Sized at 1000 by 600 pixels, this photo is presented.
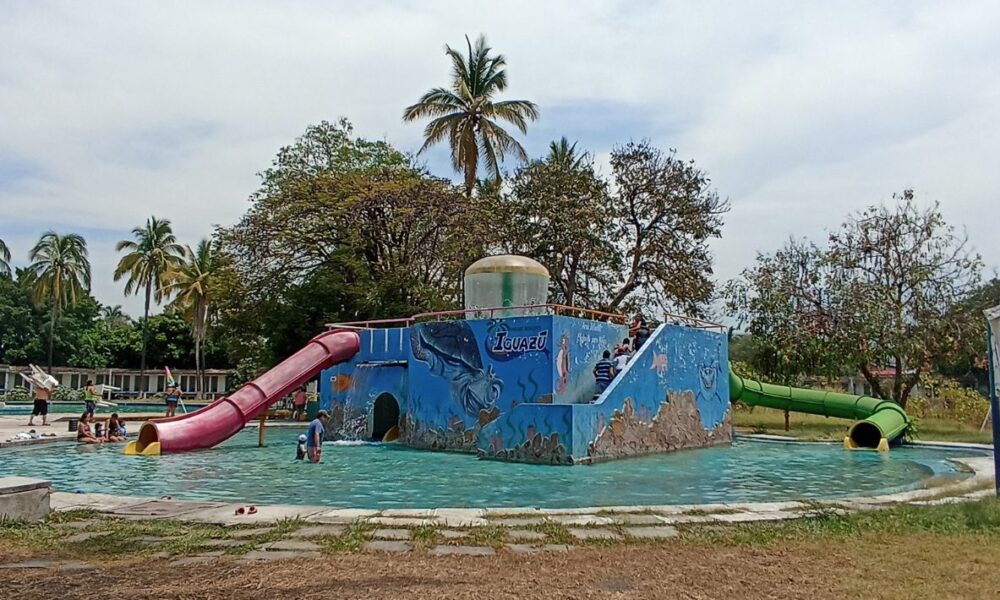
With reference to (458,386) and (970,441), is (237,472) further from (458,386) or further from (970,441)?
(970,441)

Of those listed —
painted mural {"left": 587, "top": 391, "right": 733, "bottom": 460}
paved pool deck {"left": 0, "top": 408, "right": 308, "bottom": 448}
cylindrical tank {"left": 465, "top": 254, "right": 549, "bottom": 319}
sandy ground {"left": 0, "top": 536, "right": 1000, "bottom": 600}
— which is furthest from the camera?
cylindrical tank {"left": 465, "top": 254, "right": 549, "bottom": 319}

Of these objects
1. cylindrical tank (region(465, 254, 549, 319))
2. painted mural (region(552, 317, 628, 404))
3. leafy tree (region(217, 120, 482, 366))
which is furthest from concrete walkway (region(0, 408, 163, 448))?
painted mural (region(552, 317, 628, 404))

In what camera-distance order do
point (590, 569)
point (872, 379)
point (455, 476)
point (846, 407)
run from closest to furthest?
point (590, 569) → point (455, 476) → point (846, 407) → point (872, 379)

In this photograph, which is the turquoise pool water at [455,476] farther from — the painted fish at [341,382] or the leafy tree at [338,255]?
the leafy tree at [338,255]

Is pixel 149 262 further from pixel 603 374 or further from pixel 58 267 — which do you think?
pixel 603 374

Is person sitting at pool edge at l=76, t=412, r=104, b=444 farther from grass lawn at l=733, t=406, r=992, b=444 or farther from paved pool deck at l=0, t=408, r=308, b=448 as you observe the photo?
grass lawn at l=733, t=406, r=992, b=444

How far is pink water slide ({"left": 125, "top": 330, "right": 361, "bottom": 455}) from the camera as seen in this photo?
58.1 ft

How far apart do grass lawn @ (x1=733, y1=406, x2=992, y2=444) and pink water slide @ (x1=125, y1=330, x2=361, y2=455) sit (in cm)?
1483

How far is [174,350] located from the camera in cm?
5738

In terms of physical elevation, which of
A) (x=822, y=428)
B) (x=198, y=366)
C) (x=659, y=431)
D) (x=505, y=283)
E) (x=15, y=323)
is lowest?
(x=822, y=428)

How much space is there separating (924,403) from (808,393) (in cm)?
743

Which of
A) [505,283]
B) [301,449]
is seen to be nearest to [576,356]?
[505,283]

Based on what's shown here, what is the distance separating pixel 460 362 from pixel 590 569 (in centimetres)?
1295

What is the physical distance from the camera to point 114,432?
21.0m
